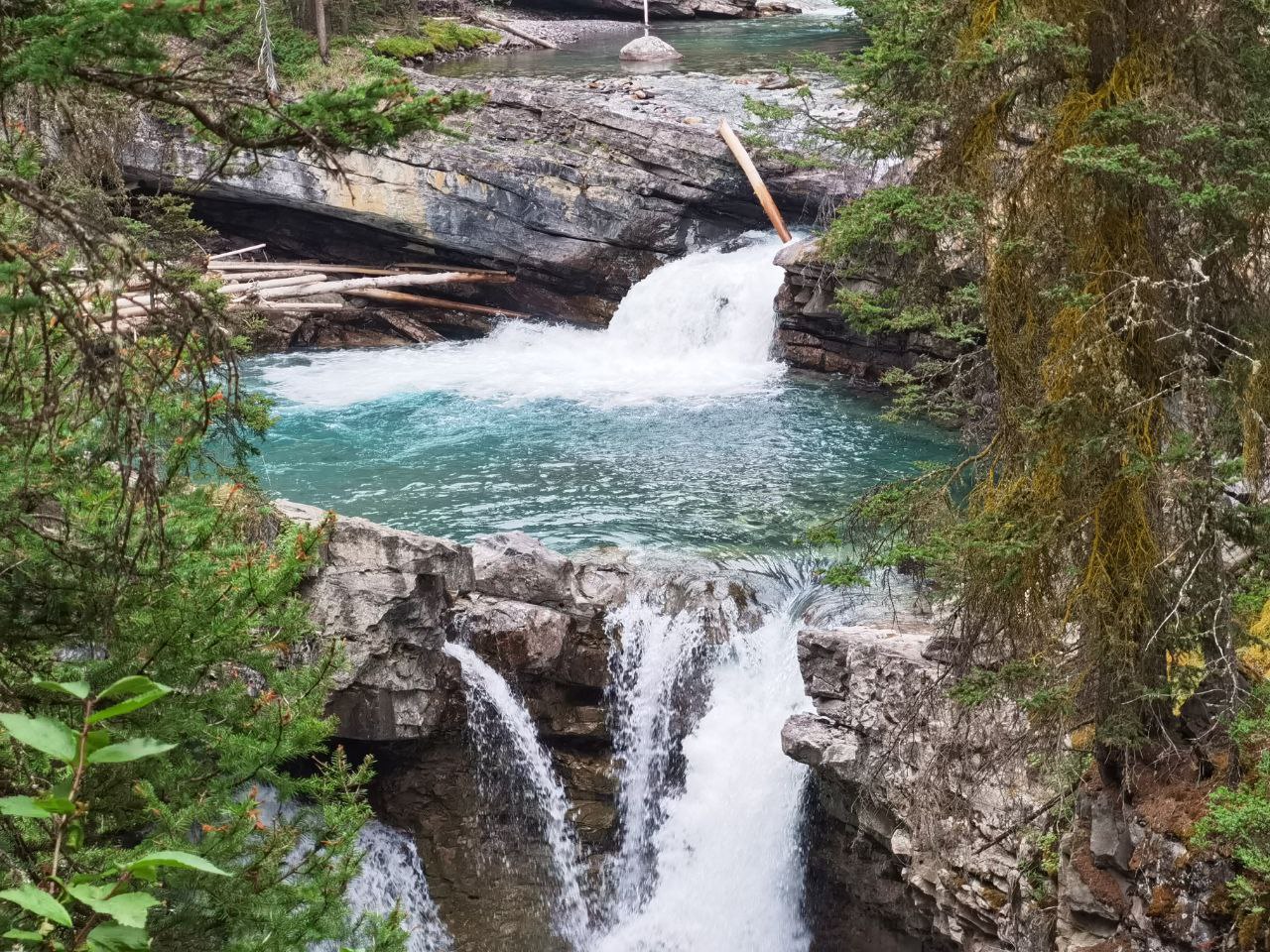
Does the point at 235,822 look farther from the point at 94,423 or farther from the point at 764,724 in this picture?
the point at 764,724

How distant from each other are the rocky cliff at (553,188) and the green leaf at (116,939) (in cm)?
1966

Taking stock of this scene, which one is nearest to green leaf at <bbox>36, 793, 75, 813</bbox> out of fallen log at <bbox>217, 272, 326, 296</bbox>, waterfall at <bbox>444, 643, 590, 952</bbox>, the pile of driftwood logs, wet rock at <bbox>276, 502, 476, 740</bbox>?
wet rock at <bbox>276, 502, 476, 740</bbox>

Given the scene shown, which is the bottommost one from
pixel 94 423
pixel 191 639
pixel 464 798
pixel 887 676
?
pixel 464 798

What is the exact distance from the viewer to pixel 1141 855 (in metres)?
6.31

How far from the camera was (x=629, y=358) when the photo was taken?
66.1ft

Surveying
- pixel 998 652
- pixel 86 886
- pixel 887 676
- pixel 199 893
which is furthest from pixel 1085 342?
pixel 86 886

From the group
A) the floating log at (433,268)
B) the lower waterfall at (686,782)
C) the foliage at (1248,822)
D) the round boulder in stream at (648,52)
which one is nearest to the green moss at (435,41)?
the round boulder in stream at (648,52)

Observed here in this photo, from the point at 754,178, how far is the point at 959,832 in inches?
553

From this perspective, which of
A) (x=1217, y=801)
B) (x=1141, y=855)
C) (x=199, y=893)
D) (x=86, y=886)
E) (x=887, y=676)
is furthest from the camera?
(x=887, y=676)

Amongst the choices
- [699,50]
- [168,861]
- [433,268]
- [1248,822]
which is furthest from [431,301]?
[168,861]

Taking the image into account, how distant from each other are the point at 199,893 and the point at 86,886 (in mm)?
2916

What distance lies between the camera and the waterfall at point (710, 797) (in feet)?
33.2

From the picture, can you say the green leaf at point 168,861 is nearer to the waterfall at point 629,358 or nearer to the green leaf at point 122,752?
the green leaf at point 122,752

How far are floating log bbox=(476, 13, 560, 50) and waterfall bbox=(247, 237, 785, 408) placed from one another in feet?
40.5
